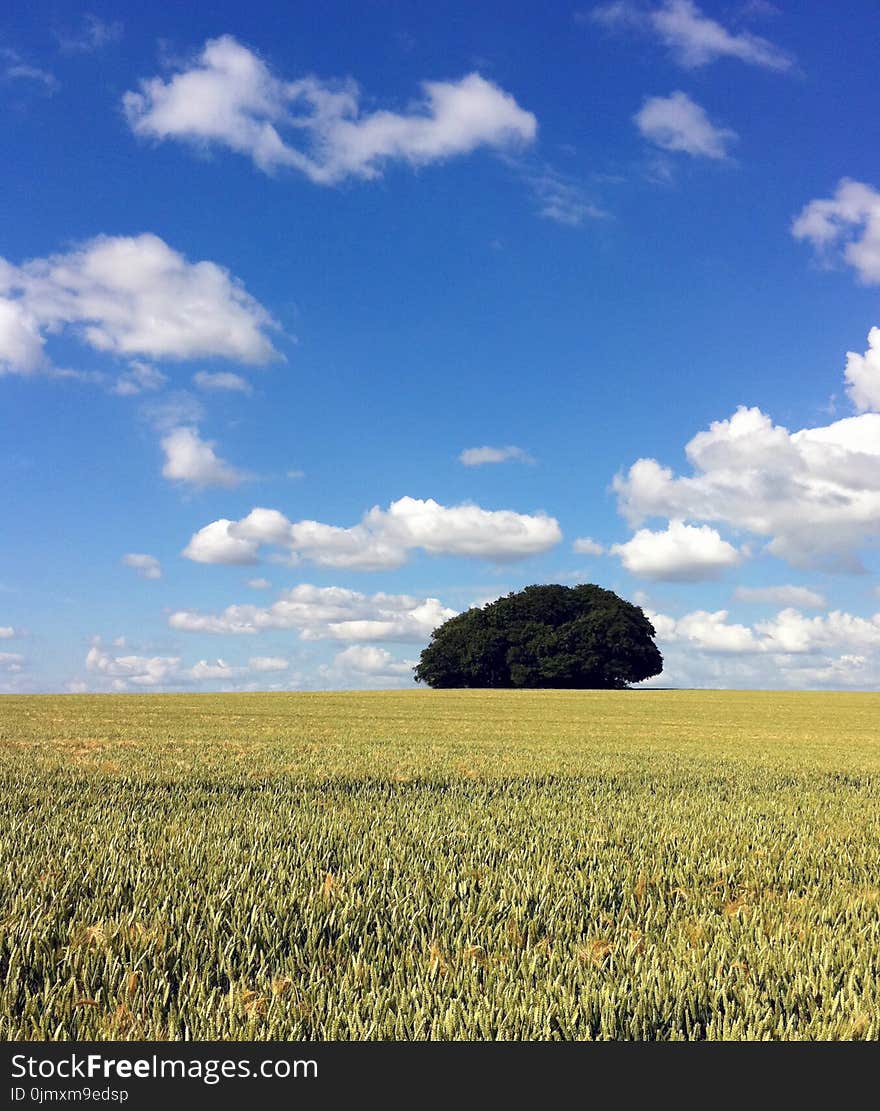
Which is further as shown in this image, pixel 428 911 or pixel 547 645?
pixel 547 645

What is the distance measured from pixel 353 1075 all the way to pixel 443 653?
96.5 meters

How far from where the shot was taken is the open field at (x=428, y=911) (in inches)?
138

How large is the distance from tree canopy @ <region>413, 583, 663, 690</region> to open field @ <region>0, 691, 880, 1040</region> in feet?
272

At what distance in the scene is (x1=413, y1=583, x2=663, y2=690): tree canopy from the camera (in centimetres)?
9394

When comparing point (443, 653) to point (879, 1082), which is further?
point (443, 653)

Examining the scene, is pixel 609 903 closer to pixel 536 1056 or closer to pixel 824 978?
pixel 824 978

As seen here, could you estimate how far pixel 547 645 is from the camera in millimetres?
94250

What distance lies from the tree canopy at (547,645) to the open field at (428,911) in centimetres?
8287

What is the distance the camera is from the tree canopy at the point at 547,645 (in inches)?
3698

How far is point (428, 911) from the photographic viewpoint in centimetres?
504

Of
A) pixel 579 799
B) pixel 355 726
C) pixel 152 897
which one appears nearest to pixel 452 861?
pixel 152 897

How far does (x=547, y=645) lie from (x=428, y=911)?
297 feet

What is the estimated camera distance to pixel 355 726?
93.7 ft

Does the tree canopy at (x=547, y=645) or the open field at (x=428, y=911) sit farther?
the tree canopy at (x=547, y=645)
